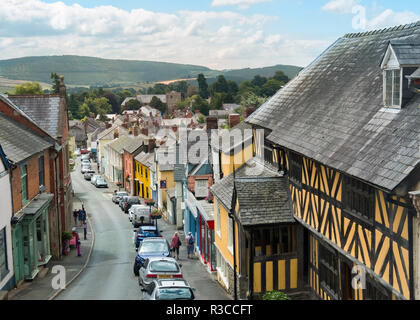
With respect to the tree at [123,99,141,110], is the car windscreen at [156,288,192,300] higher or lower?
lower

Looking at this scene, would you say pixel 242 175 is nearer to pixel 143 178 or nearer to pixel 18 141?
pixel 18 141

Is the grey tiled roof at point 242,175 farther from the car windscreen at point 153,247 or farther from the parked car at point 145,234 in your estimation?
the parked car at point 145,234

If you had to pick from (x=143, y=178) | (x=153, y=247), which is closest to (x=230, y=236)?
(x=153, y=247)

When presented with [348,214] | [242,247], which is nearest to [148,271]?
[242,247]

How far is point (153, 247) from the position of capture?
24.2 metres

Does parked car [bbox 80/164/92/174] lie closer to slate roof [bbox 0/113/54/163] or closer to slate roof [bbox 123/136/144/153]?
slate roof [bbox 123/136/144/153]

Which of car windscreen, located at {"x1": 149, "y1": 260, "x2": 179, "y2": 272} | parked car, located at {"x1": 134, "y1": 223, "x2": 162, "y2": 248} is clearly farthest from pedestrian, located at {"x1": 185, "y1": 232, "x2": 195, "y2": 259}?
car windscreen, located at {"x1": 149, "y1": 260, "x2": 179, "y2": 272}

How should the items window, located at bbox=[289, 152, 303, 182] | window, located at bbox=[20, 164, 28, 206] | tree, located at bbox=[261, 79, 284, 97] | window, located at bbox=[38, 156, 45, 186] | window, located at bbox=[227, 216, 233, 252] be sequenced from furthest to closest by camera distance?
1. tree, located at bbox=[261, 79, 284, 97]
2. window, located at bbox=[38, 156, 45, 186]
3. window, located at bbox=[20, 164, 28, 206]
4. window, located at bbox=[227, 216, 233, 252]
5. window, located at bbox=[289, 152, 303, 182]

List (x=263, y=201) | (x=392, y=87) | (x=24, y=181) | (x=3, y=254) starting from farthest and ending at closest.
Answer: (x=24, y=181), (x=3, y=254), (x=263, y=201), (x=392, y=87)

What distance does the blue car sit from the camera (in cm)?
2301

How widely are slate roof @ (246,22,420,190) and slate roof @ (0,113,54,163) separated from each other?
1028cm

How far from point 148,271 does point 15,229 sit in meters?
5.63

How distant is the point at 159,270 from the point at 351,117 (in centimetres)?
966

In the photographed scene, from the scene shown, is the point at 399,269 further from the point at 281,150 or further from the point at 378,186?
the point at 281,150
